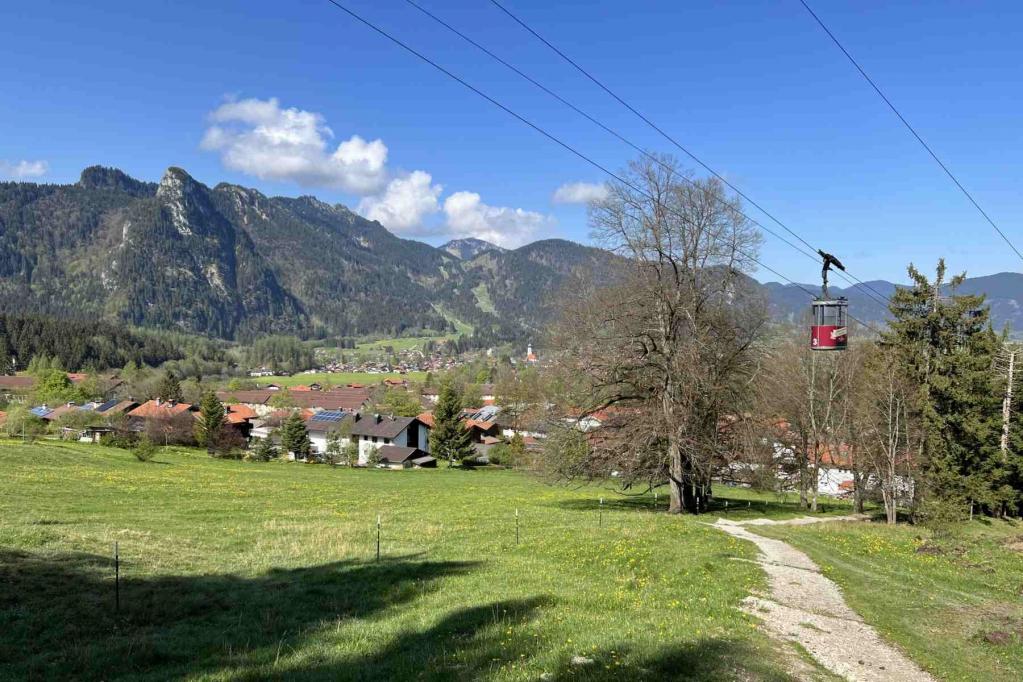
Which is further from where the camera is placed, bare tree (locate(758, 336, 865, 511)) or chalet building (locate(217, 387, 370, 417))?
chalet building (locate(217, 387, 370, 417))

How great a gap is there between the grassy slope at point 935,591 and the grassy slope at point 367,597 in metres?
A: 2.75

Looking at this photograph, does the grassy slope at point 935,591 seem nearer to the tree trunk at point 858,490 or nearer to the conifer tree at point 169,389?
the tree trunk at point 858,490

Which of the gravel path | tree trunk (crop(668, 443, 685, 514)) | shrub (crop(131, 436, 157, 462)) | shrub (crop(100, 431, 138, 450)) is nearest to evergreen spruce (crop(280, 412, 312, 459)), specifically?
shrub (crop(100, 431, 138, 450))

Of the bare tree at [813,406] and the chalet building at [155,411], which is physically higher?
the bare tree at [813,406]

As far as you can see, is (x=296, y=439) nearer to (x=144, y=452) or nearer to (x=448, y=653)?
(x=144, y=452)

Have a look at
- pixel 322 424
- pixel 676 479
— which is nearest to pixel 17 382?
pixel 322 424

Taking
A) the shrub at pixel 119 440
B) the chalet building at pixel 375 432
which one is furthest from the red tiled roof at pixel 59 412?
the chalet building at pixel 375 432

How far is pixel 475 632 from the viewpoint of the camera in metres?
11.6

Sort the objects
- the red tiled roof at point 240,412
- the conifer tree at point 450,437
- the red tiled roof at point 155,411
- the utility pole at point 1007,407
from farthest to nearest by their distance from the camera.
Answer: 1. the red tiled roof at point 240,412
2. the red tiled roof at point 155,411
3. the conifer tree at point 450,437
4. the utility pole at point 1007,407

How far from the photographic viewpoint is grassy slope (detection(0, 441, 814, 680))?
10.2 m

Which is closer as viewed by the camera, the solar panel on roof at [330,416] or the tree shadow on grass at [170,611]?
the tree shadow on grass at [170,611]

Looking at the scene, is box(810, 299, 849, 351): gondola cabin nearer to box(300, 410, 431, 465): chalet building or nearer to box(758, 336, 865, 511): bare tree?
box(758, 336, 865, 511): bare tree

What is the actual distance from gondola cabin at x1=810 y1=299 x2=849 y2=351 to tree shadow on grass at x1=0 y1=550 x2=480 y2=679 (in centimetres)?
1373

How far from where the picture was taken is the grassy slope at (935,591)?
11.6 m
